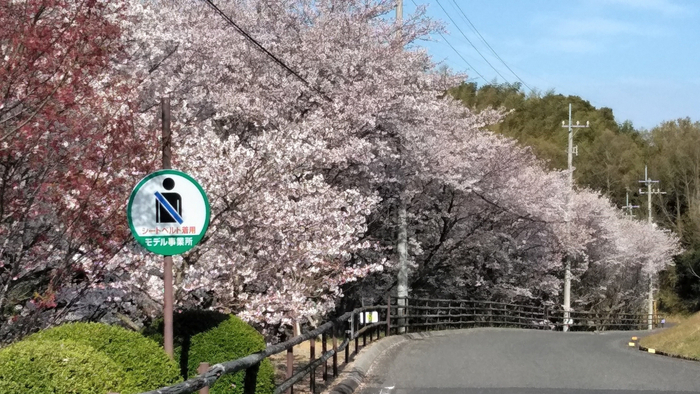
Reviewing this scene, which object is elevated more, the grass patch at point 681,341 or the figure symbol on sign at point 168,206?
the figure symbol on sign at point 168,206

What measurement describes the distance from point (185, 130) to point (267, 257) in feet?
11.1

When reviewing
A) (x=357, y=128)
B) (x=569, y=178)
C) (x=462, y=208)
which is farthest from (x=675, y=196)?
(x=357, y=128)

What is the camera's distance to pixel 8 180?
8.38 metres

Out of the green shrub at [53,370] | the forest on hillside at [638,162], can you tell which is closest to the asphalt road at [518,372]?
the green shrub at [53,370]

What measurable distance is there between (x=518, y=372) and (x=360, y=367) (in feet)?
9.01

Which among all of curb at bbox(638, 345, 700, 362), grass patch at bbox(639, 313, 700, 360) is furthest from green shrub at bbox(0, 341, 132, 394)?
grass patch at bbox(639, 313, 700, 360)

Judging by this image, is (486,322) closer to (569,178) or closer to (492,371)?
(569,178)

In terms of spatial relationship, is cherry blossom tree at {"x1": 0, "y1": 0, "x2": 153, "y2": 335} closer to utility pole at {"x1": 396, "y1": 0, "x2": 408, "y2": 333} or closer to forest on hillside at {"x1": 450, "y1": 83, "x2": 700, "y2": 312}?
utility pole at {"x1": 396, "y1": 0, "x2": 408, "y2": 333}

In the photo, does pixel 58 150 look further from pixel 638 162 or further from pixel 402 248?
pixel 638 162

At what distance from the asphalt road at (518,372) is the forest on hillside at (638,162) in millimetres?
49092

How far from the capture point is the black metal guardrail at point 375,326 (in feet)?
23.9

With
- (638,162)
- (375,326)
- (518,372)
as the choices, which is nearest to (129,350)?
(518,372)

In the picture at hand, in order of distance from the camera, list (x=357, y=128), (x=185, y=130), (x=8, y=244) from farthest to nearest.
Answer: (x=357, y=128), (x=185, y=130), (x=8, y=244)

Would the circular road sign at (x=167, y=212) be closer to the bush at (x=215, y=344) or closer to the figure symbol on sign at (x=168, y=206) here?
the figure symbol on sign at (x=168, y=206)
